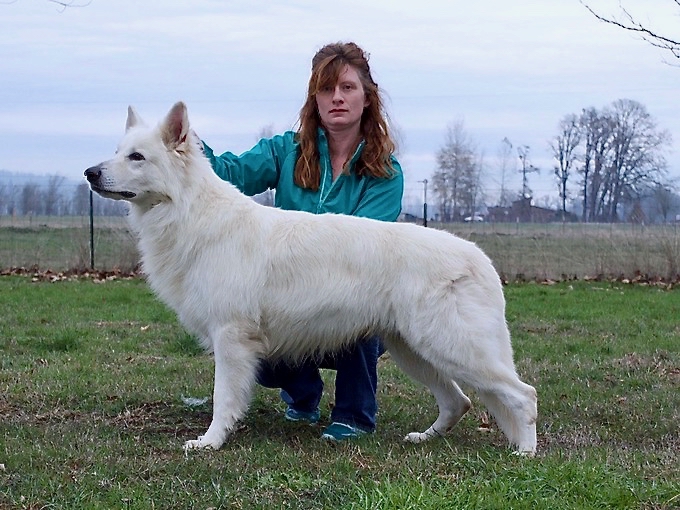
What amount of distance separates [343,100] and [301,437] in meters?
2.11

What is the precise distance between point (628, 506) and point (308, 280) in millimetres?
2069

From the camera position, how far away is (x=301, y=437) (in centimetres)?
518

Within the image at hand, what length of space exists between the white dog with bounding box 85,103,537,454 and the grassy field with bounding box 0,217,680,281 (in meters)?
10.7

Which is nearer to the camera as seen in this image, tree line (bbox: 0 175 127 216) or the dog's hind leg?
the dog's hind leg

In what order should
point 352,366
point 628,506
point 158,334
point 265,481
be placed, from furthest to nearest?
point 158,334, point 352,366, point 265,481, point 628,506

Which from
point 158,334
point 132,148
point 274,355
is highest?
point 132,148

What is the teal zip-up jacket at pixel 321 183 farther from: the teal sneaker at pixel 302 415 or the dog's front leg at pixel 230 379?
the teal sneaker at pixel 302 415

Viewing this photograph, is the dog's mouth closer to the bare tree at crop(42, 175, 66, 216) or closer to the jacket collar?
the jacket collar

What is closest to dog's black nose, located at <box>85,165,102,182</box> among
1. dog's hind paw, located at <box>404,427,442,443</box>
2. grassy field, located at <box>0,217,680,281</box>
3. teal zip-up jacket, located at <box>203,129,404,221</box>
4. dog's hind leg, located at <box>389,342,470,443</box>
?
teal zip-up jacket, located at <box>203,129,404,221</box>

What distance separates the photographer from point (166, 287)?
5047 millimetres

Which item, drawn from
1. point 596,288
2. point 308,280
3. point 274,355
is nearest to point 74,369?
point 274,355

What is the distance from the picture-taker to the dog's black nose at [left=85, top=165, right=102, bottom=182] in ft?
15.3

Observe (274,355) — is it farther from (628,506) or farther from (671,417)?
(671,417)

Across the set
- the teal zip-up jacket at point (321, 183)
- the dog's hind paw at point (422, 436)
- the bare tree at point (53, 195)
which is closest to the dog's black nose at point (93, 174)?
the teal zip-up jacket at point (321, 183)
